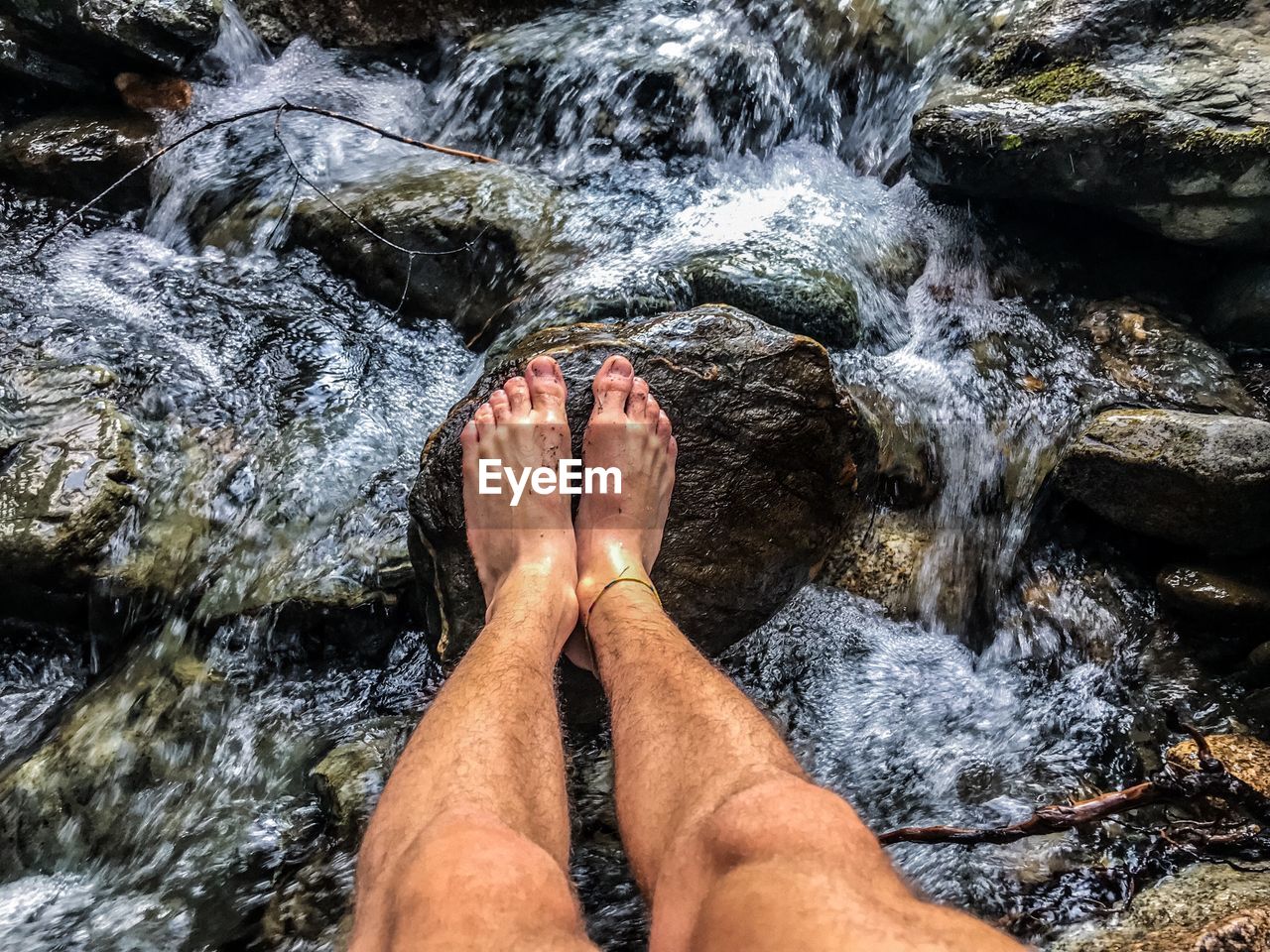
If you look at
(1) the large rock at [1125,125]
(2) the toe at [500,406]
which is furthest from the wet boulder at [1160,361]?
(2) the toe at [500,406]

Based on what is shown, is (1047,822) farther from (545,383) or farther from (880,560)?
(545,383)

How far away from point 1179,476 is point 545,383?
1.89 meters

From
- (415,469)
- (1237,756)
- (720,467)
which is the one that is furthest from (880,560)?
(415,469)

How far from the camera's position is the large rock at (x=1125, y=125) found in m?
2.71

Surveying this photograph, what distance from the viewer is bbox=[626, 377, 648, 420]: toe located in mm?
2189

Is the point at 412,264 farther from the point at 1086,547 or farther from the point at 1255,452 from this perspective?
the point at 1255,452

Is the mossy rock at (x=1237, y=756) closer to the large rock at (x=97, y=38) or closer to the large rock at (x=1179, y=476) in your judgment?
the large rock at (x=1179, y=476)

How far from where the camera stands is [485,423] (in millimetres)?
2180

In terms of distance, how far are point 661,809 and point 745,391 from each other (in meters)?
1.21

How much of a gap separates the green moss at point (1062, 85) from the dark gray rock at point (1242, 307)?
862mm

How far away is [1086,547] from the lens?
2.53 m

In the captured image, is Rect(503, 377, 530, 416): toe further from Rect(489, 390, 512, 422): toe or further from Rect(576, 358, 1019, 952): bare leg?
Rect(576, 358, 1019, 952): bare leg

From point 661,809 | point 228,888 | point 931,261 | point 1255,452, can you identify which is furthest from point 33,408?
point 1255,452

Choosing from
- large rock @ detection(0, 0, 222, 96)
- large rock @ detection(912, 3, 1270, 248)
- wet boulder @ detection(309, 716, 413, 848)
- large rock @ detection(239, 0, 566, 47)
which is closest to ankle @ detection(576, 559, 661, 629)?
wet boulder @ detection(309, 716, 413, 848)
